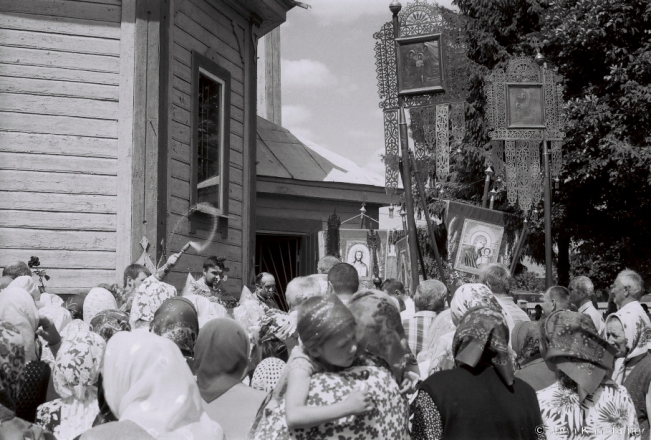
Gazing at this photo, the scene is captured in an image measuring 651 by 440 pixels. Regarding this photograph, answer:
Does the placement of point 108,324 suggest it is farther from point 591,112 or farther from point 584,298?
point 591,112

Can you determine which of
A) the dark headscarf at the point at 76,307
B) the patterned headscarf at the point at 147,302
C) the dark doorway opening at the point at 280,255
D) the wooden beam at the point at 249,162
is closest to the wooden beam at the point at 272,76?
the dark doorway opening at the point at 280,255

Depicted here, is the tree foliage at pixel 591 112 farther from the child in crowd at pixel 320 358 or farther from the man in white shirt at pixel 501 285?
the child in crowd at pixel 320 358

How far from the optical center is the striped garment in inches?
233

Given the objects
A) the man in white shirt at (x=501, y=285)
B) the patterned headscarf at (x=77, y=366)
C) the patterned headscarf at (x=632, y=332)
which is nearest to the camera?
the patterned headscarf at (x=77, y=366)

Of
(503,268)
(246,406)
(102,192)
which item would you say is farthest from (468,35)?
(246,406)

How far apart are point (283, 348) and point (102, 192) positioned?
18.0 ft

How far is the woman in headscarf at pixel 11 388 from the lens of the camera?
2990mm

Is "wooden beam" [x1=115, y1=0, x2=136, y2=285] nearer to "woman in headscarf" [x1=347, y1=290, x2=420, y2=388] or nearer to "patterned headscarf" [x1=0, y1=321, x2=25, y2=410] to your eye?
"woman in headscarf" [x1=347, y1=290, x2=420, y2=388]

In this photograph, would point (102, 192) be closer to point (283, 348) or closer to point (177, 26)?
point (177, 26)

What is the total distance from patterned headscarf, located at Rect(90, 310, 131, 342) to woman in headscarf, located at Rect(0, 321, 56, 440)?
177 centimetres

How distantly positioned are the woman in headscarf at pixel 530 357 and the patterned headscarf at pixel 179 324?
5.80 feet

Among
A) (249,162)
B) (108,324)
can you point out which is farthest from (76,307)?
(249,162)

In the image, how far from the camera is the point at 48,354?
239 inches

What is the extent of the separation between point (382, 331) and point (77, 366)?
1622mm
